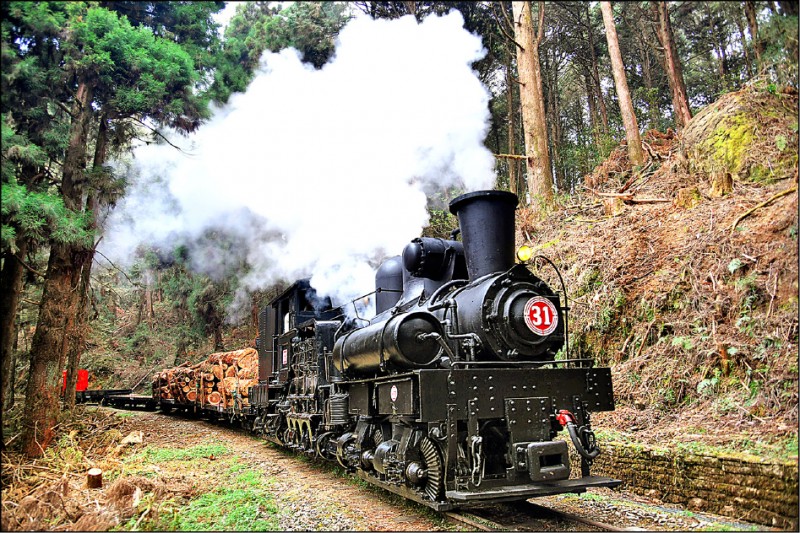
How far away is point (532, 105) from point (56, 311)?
9.95 m

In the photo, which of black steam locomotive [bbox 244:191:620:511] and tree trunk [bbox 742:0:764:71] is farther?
tree trunk [bbox 742:0:764:71]

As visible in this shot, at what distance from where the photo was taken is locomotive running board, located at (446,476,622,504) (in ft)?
15.1

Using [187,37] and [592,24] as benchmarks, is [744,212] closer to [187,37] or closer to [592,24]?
[187,37]

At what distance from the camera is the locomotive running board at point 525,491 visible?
462 centimetres

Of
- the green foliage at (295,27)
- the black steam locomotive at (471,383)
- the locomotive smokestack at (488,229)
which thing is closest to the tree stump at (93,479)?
the black steam locomotive at (471,383)

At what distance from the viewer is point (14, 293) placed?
7.43m

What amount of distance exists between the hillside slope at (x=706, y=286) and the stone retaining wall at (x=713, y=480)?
263mm

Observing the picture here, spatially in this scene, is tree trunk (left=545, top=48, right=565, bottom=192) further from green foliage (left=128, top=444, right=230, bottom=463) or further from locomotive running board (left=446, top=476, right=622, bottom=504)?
locomotive running board (left=446, top=476, right=622, bottom=504)

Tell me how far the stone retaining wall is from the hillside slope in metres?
0.26

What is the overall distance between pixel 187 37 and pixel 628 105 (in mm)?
9184

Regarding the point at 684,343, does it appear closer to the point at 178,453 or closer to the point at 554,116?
the point at 178,453

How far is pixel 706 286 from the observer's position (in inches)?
289

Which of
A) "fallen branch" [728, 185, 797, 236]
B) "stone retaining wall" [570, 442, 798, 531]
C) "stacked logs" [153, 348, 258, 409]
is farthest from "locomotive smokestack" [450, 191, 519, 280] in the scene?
"stacked logs" [153, 348, 258, 409]

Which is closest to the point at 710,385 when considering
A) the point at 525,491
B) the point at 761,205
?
the point at 761,205
